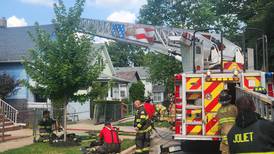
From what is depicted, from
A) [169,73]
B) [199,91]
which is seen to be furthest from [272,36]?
[199,91]

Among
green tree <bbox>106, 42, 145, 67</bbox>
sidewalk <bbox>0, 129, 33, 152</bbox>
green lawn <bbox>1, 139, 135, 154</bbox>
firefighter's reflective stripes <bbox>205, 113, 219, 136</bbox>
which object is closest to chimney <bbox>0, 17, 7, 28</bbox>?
sidewalk <bbox>0, 129, 33, 152</bbox>

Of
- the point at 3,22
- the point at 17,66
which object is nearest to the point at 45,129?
the point at 17,66

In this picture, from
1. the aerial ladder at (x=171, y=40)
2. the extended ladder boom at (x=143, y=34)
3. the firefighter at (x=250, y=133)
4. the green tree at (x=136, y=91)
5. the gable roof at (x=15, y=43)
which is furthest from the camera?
the green tree at (x=136, y=91)

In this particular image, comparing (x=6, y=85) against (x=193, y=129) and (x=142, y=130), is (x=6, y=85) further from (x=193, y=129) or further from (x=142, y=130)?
(x=193, y=129)

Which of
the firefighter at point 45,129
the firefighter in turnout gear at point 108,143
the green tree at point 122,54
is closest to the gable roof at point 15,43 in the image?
the firefighter at point 45,129

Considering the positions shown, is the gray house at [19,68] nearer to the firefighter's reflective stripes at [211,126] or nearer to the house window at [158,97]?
the firefighter's reflective stripes at [211,126]

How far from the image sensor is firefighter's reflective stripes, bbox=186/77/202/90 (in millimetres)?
10172

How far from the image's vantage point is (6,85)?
21859 mm

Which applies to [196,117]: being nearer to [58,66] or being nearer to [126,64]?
[58,66]

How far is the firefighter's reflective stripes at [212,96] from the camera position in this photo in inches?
396

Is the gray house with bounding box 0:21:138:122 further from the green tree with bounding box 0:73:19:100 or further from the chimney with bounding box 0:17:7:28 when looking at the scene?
the chimney with bounding box 0:17:7:28

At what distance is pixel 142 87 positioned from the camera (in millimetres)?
46812

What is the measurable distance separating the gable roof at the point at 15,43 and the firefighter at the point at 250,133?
19.7m

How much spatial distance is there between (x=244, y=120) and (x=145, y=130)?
24.5 feet
